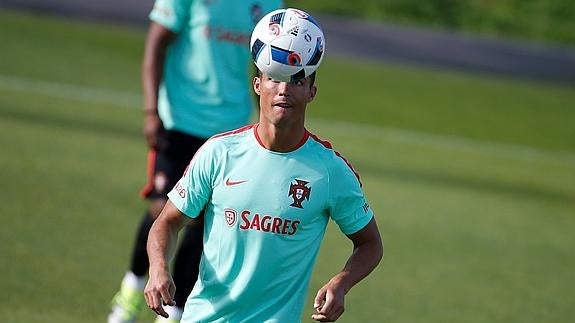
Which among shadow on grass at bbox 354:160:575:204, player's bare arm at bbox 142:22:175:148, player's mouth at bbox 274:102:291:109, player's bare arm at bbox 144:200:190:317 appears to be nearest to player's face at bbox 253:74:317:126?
player's mouth at bbox 274:102:291:109

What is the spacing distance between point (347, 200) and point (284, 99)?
0.60 m

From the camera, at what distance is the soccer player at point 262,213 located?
245 inches

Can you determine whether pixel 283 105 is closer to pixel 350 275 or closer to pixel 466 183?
pixel 350 275

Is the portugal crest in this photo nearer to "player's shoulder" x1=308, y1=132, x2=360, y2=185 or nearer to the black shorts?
"player's shoulder" x1=308, y1=132, x2=360, y2=185

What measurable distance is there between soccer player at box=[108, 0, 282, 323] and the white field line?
9470mm

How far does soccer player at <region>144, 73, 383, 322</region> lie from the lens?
20.5ft

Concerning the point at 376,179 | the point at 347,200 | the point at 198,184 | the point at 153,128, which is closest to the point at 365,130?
the point at 376,179

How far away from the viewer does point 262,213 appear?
20.5 feet

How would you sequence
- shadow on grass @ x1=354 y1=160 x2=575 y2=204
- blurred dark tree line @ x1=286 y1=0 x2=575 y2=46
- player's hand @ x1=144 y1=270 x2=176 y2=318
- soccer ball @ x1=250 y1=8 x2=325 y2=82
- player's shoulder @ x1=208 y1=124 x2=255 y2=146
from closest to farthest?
player's hand @ x1=144 y1=270 x2=176 y2=318
soccer ball @ x1=250 y1=8 x2=325 y2=82
player's shoulder @ x1=208 y1=124 x2=255 y2=146
shadow on grass @ x1=354 y1=160 x2=575 y2=204
blurred dark tree line @ x1=286 y1=0 x2=575 y2=46

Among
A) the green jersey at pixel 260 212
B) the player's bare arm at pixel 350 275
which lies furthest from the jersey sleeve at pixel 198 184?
the player's bare arm at pixel 350 275

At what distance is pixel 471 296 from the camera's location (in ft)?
37.1

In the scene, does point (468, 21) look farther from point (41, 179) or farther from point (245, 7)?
point (245, 7)

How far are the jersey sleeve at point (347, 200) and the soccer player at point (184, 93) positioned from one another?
285 cm

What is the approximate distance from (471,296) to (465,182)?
5.41m
